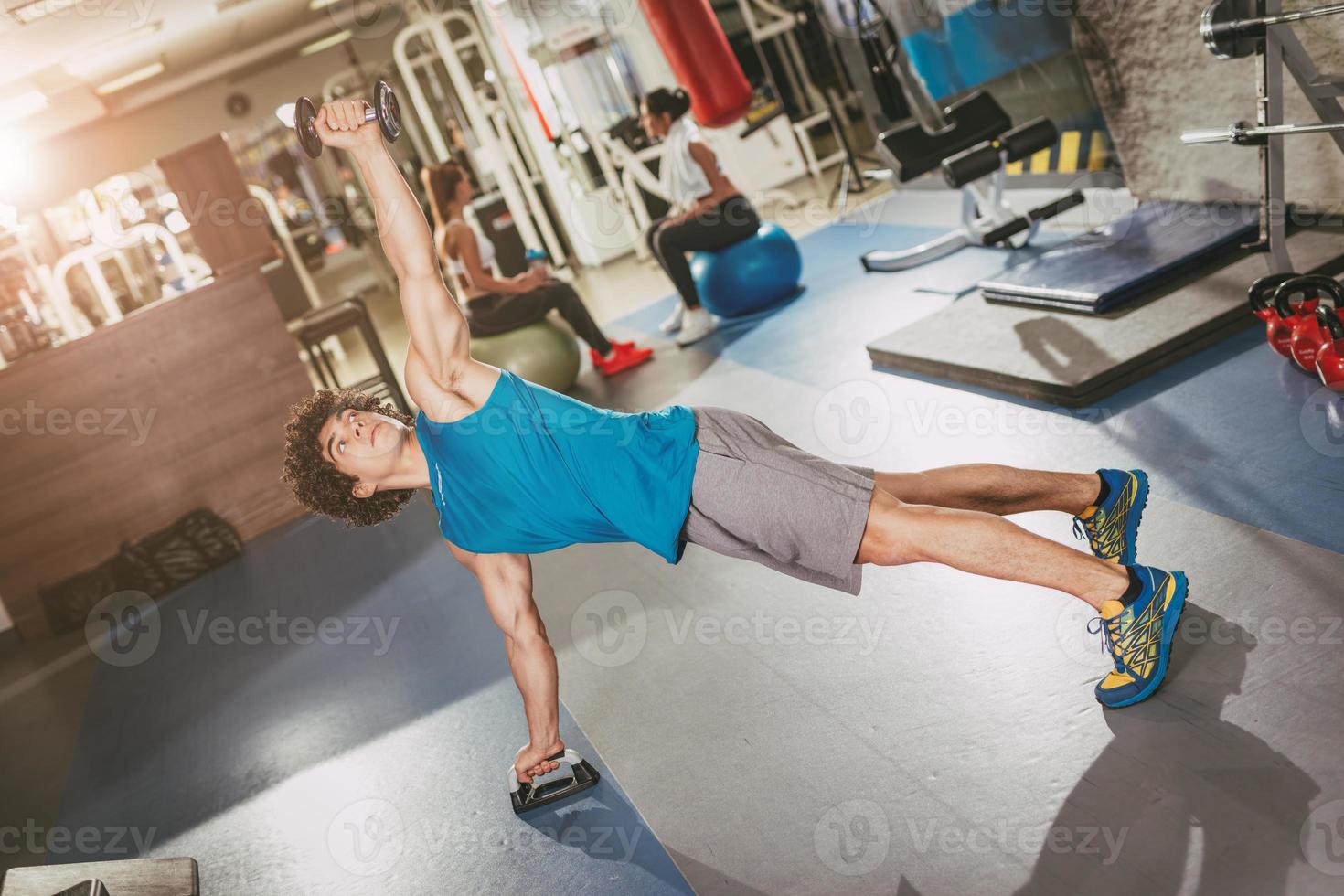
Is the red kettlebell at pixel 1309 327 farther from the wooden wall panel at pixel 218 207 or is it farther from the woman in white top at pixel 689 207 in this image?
the wooden wall panel at pixel 218 207

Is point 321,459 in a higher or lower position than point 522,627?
higher

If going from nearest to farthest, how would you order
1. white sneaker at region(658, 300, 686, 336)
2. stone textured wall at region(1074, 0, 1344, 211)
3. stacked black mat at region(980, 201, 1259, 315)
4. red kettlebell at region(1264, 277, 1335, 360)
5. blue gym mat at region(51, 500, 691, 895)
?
blue gym mat at region(51, 500, 691, 895), red kettlebell at region(1264, 277, 1335, 360), stacked black mat at region(980, 201, 1259, 315), stone textured wall at region(1074, 0, 1344, 211), white sneaker at region(658, 300, 686, 336)

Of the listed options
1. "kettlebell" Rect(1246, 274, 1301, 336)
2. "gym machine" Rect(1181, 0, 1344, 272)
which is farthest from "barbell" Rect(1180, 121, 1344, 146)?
"kettlebell" Rect(1246, 274, 1301, 336)

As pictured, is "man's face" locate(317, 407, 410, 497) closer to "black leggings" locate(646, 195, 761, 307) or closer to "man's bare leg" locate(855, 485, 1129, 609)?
"man's bare leg" locate(855, 485, 1129, 609)

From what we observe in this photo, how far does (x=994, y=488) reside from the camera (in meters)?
2.01

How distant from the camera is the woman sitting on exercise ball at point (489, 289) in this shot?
504cm

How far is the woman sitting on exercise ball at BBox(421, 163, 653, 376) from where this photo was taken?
5.04 m

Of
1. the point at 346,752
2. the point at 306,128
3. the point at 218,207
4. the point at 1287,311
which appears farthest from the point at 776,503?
the point at 218,207

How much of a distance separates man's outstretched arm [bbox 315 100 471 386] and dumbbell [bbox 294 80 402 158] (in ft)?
0.04

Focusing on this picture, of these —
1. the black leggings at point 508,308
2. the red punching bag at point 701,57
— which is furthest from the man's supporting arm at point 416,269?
the red punching bag at point 701,57

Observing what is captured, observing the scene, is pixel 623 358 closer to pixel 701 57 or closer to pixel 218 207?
pixel 701 57

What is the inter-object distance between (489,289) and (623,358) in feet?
2.60

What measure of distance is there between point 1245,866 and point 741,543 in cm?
89

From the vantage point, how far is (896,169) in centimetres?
491
